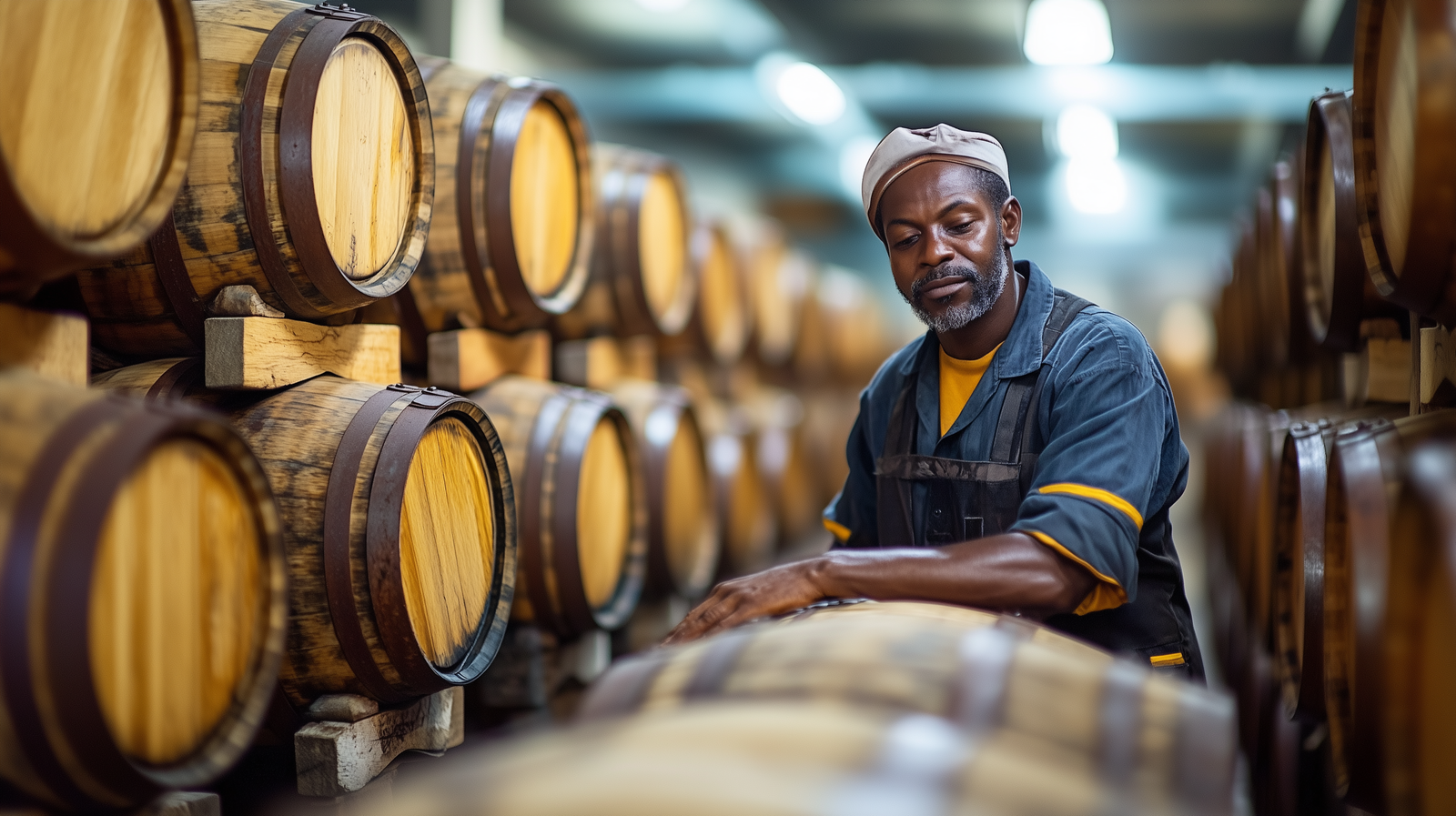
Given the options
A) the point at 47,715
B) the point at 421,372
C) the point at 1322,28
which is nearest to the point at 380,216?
the point at 421,372

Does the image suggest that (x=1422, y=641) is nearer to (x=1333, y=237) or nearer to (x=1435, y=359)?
(x=1435, y=359)

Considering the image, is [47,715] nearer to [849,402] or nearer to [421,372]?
[421,372]

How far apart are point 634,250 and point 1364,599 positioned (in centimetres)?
326

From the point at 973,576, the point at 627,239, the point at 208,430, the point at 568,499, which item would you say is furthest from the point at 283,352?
the point at 627,239

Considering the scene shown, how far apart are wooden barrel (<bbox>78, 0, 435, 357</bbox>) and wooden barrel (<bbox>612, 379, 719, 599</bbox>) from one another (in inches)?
76.0

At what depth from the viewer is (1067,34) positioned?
7.85 meters

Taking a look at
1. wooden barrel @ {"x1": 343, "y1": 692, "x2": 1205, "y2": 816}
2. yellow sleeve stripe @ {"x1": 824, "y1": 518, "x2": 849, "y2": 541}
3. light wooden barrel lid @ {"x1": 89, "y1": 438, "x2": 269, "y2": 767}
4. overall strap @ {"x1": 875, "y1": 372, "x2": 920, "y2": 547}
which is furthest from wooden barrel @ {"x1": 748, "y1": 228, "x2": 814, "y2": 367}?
wooden barrel @ {"x1": 343, "y1": 692, "x2": 1205, "y2": 816}

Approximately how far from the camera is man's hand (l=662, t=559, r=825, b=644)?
223 cm

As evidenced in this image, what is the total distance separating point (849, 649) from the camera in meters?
1.64

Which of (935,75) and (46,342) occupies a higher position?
(935,75)

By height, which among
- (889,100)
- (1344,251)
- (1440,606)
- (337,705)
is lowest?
(337,705)

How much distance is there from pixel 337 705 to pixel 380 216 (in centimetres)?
116

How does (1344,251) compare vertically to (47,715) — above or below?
above

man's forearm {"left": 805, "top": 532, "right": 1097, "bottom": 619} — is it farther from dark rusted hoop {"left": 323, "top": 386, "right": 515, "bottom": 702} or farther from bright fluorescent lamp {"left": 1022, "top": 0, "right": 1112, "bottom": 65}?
bright fluorescent lamp {"left": 1022, "top": 0, "right": 1112, "bottom": 65}
